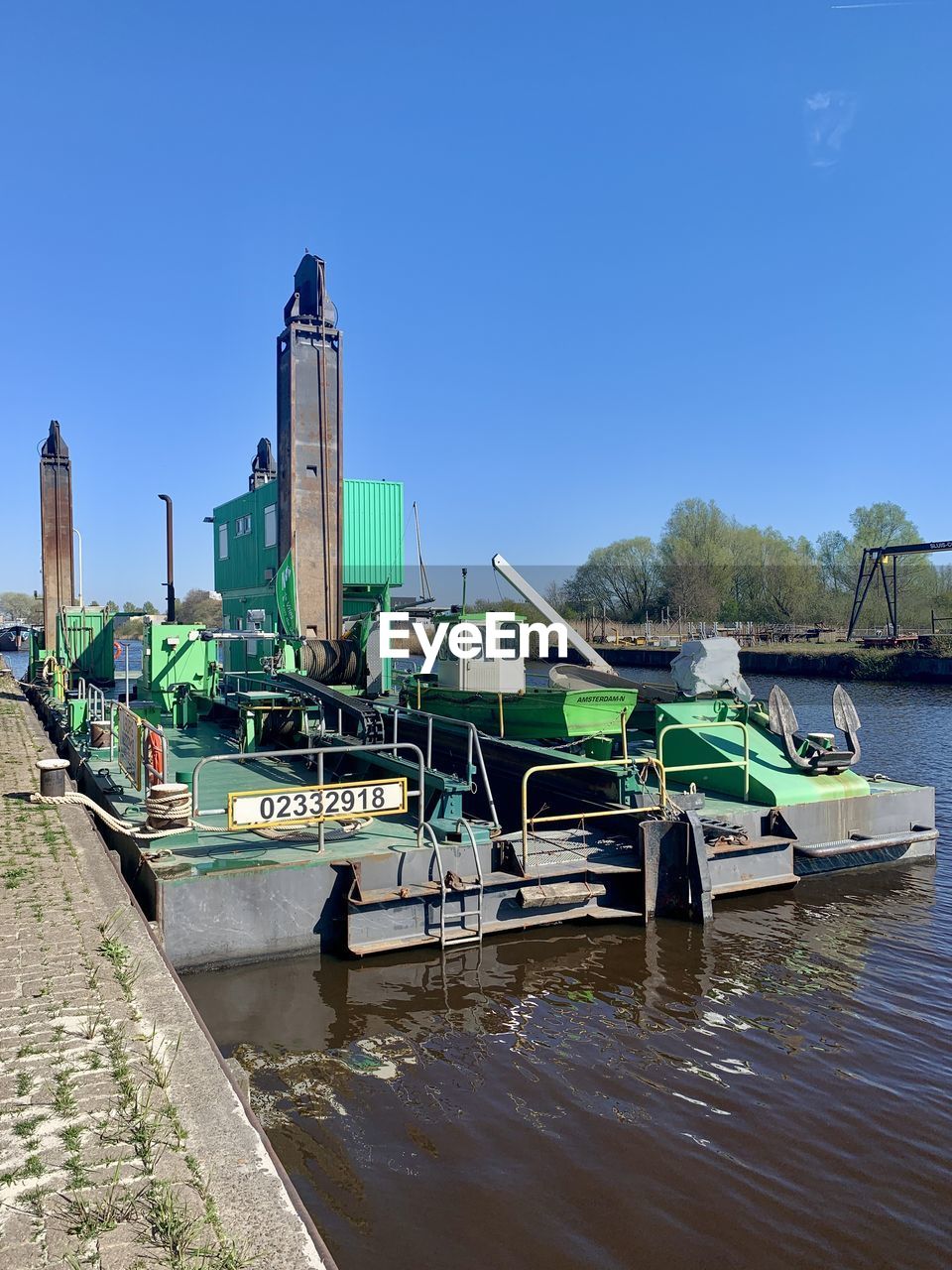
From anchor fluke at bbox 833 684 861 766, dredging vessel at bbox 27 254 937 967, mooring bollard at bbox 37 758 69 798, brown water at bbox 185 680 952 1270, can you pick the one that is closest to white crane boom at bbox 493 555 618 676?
dredging vessel at bbox 27 254 937 967

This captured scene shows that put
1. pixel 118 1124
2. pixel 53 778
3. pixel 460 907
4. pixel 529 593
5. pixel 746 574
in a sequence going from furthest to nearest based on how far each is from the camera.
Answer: pixel 746 574 → pixel 529 593 → pixel 53 778 → pixel 460 907 → pixel 118 1124

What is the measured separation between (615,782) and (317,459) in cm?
931

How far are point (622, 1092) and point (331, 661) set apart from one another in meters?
10.5

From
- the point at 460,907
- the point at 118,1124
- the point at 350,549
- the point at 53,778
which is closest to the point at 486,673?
the point at 460,907

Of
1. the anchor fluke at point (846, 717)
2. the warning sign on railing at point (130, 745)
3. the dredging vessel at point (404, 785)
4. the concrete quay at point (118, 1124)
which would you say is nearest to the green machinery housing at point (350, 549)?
the dredging vessel at point (404, 785)

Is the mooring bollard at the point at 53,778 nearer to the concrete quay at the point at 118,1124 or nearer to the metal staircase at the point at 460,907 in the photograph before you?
the concrete quay at the point at 118,1124

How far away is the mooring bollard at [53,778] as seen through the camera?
29.5 ft

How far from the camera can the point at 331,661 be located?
50.1 feet

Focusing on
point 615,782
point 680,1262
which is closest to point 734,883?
point 615,782

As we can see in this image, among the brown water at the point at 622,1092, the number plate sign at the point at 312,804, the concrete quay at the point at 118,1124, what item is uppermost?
the number plate sign at the point at 312,804

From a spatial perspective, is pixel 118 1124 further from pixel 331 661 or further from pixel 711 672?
pixel 331 661

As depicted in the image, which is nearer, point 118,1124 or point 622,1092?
point 118,1124

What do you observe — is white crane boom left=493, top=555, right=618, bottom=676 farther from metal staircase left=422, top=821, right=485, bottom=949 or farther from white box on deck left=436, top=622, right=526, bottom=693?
metal staircase left=422, top=821, right=485, bottom=949

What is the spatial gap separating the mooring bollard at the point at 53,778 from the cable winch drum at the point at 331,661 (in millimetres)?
6258
